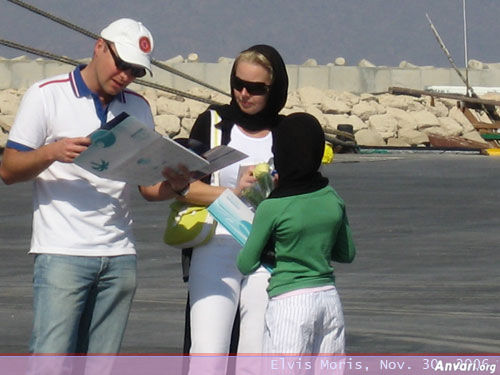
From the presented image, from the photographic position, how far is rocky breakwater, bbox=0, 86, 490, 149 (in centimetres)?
4169

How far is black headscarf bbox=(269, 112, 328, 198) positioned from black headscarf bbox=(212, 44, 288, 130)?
32 cm

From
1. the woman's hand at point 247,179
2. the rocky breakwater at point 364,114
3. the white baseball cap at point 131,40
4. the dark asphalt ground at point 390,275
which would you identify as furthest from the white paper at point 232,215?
the rocky breakwater at point 364,114

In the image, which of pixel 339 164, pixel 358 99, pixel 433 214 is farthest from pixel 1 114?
pixel 433 214

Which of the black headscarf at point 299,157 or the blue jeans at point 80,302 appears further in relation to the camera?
the blue jeans at point 80,302

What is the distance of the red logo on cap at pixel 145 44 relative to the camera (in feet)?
19.0

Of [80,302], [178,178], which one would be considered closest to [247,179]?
[178,178]

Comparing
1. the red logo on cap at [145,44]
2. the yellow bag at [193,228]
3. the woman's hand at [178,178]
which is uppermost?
the red logo on cap at [145,44]

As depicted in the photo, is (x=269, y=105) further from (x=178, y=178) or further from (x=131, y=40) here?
(x=131, y=40)

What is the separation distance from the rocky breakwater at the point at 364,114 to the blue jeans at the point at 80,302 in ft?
107

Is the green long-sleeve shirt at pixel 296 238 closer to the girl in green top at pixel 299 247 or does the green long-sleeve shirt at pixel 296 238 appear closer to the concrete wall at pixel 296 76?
the girl in green top at pixel 299 247

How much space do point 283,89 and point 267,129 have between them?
185mm

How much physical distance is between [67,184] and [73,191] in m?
0.03

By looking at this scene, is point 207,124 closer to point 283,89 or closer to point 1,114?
point 283,89

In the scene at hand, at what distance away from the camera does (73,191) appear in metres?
5.82
